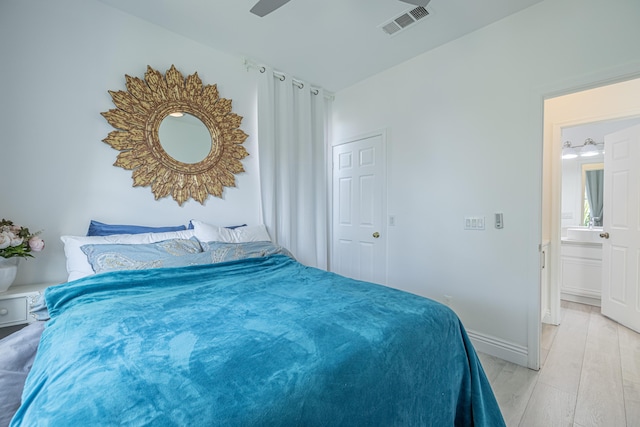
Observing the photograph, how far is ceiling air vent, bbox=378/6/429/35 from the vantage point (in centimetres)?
212

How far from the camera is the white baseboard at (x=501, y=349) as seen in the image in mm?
2131

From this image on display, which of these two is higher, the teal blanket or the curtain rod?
the curtain rod

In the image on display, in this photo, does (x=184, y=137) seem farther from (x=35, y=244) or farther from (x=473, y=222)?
(x=473, y=222)

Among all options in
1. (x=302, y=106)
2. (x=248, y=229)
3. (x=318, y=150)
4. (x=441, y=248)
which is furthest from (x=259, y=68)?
(x=441, y=248)

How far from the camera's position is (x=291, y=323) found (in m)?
1.09

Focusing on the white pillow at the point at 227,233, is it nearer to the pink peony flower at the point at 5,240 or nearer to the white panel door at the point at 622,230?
the pink peony flower at the point at 5,240

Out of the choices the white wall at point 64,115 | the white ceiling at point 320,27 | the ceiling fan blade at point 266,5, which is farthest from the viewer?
the white ceiling at point 320,27

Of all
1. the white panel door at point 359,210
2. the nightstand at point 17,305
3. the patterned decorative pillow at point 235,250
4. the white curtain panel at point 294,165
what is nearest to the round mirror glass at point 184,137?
the white curtain panel at point 294,165

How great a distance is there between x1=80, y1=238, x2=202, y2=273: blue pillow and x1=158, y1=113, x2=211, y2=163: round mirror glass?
952 mm

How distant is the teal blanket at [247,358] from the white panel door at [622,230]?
2519mm

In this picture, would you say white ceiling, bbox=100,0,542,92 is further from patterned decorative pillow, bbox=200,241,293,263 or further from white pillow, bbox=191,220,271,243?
patterned decorative pillow, bbox=200,241,293,263

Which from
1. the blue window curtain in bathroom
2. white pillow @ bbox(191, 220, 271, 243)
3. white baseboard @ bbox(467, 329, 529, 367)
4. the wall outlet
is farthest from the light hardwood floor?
white pillow @ bbox(191, 220, 271, 243)

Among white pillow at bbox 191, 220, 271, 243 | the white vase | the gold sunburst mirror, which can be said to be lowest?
the white vase

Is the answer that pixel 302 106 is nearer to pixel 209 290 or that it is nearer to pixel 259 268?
pixel 259 268
